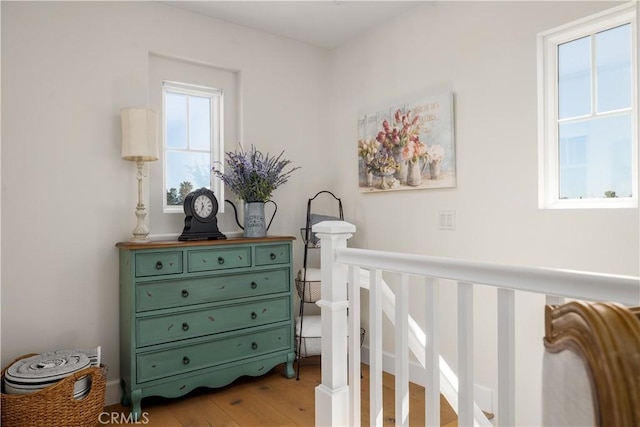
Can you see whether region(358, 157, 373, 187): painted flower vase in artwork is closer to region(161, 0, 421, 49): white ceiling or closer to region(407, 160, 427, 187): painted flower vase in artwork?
region(407, 160, 427, 187): painted flower vase in artwork

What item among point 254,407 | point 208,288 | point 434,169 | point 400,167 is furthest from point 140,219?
point 434,169

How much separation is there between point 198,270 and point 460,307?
1.85 metres

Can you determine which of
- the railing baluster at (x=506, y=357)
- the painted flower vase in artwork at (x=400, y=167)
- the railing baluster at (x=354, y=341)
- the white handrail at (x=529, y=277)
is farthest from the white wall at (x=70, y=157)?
the railing baluster at (x=506, y=357)

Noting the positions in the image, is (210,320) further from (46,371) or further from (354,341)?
(354,341)

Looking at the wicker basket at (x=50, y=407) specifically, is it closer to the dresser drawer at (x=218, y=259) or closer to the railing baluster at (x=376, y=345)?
the dresser drawer at (x=218, y=259)

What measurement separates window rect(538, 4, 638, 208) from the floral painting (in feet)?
1.86

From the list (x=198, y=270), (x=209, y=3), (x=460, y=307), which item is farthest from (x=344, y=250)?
(x=209, y=3)

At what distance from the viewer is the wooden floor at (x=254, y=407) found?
234cm

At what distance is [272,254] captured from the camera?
9.52ft

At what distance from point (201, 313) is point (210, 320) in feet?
0.25

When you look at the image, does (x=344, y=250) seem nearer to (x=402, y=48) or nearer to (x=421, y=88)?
(x=421, y=88)

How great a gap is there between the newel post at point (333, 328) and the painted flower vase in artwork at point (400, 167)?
1.48 m

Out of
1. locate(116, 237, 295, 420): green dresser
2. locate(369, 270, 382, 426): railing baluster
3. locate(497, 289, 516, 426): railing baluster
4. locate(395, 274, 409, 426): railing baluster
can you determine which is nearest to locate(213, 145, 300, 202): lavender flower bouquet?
locate(116, 237, 295, 420): green dresser

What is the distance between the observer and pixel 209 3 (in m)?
2.84
